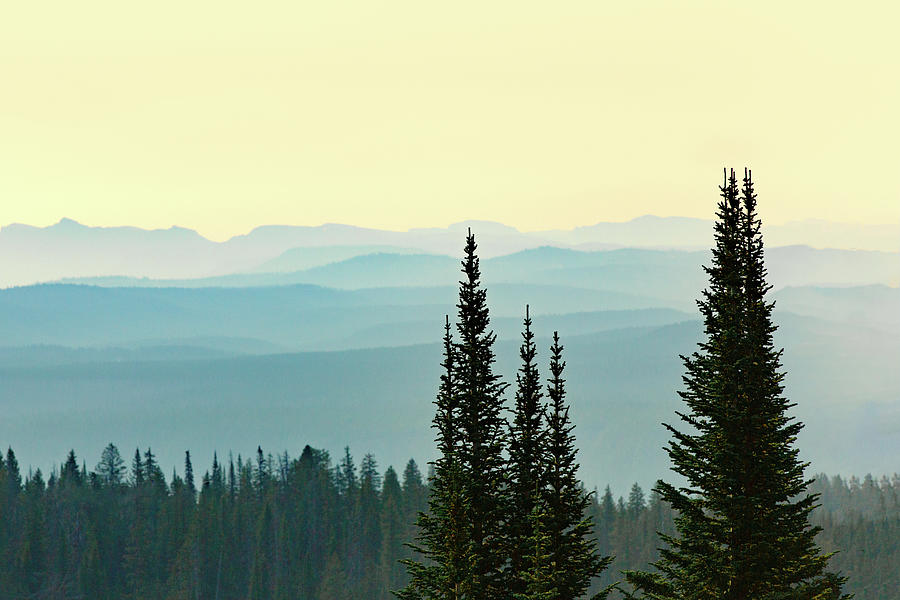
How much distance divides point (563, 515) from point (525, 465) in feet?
8.14

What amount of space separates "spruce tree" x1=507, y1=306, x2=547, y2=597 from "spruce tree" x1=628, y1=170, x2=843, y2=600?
8.97 metres

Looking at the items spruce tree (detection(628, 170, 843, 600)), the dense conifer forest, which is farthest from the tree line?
the dense conifer forest

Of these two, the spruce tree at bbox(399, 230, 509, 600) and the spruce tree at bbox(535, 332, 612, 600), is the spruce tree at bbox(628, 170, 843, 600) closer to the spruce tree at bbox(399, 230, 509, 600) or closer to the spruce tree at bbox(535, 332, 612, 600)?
the spruce tree at bbox(535, 332, 612, 600)

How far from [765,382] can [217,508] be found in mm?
164657

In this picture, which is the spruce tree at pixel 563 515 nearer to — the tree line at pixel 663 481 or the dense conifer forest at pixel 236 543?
the tree line at pixel 663 481

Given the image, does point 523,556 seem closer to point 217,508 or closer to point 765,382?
point 765,382


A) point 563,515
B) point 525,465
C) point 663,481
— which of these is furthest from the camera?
point 525,465

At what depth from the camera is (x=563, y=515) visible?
3866 centimetres

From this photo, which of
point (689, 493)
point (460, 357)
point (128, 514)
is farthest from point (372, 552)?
point (689, 493)

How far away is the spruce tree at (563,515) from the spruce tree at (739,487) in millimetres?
6286

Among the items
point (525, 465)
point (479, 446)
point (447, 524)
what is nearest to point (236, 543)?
point (479, 446)

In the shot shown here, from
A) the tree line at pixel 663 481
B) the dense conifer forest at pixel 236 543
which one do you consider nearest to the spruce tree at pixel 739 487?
the tree line at pixel 663 481

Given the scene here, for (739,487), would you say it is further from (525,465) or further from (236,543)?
(236,543)

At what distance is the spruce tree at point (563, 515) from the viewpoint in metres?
37.5
